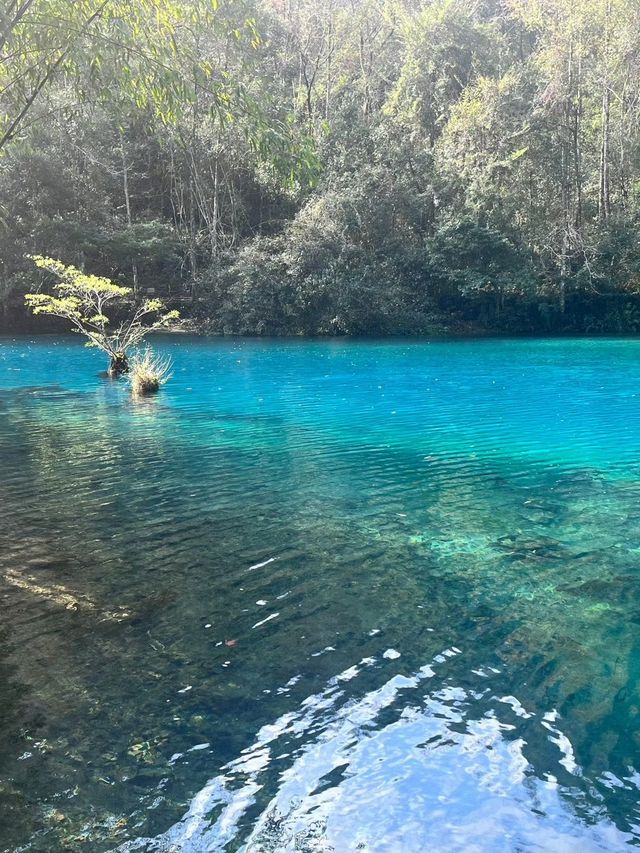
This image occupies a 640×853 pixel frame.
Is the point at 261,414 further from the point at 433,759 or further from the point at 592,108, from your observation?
the point at 592,108

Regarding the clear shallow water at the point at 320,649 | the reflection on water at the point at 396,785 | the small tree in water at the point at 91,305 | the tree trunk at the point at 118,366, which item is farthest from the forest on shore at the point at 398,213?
the reflection on water at the point at 396,785

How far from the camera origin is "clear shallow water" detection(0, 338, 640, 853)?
3.09 m

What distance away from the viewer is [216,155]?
136 ft

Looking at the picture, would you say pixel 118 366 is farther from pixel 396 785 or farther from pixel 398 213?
pixel 398 213

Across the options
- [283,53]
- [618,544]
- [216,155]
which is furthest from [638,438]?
[283,53]

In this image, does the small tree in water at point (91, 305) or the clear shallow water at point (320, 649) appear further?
the small tree in water at point (91, 305)

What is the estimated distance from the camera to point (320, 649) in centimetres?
455

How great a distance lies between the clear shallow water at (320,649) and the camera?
10.1 feet

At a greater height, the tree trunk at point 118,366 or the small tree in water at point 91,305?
the small tree in water at point 91,305

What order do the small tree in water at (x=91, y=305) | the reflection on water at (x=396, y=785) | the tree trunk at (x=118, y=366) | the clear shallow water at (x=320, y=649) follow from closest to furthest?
1. the reflection on water at (x=396, y=785)
2. the clear shallow water at (x=320, y=649)
3. the small tree in water at (x=91, y=305)
4. the tree trunk at (x=118, y=366)

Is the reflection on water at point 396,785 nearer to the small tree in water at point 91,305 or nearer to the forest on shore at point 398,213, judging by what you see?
the small tree in water at point 91,305

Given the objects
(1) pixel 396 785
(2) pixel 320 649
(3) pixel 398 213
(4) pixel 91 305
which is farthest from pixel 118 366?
(3) pixel 398 213

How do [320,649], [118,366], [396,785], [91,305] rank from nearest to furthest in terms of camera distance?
[396,785], [320,649], [91,305], [118,366]

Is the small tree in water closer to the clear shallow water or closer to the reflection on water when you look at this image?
the clear shallow water
